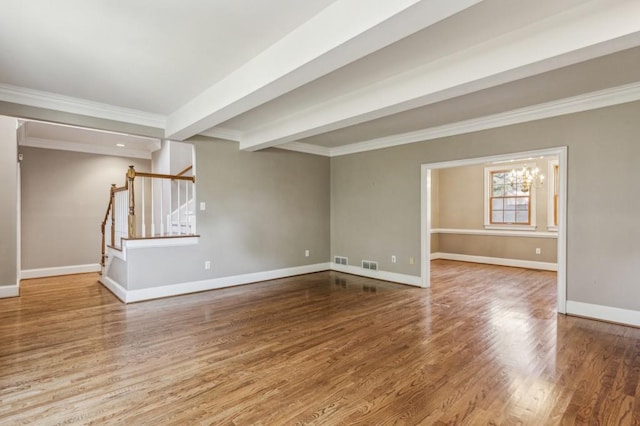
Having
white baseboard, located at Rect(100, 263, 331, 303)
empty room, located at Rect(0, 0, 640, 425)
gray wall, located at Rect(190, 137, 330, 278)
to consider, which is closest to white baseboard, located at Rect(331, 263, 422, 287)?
empty room, located at Rect(0, 0, 640, 425)

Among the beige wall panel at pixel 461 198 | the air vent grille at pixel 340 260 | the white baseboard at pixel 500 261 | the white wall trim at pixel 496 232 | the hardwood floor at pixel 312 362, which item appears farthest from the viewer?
the beige wall panel at pixel 461 198

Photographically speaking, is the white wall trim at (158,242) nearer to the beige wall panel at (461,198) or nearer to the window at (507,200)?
the beige wall panel at (461,198)

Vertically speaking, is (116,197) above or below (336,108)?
below

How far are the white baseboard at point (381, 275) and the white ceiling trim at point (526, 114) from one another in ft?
7.64

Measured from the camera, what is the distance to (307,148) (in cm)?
650

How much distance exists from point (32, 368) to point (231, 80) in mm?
3057

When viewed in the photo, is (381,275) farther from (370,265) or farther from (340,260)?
(340,260)

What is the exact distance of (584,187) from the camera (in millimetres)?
3891

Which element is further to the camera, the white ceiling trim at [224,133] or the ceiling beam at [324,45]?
the white ceiling trim at [224,133]

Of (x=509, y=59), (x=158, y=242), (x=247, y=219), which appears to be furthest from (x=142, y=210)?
(x=509, y=59)

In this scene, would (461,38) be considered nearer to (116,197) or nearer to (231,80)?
(231,80)

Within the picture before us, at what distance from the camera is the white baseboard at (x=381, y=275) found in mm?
5574


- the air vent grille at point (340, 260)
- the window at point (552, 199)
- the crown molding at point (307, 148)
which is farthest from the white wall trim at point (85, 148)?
the window at point (552, 199)

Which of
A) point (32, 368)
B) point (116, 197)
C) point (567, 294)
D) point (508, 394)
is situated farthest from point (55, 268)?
point (567, 294)
